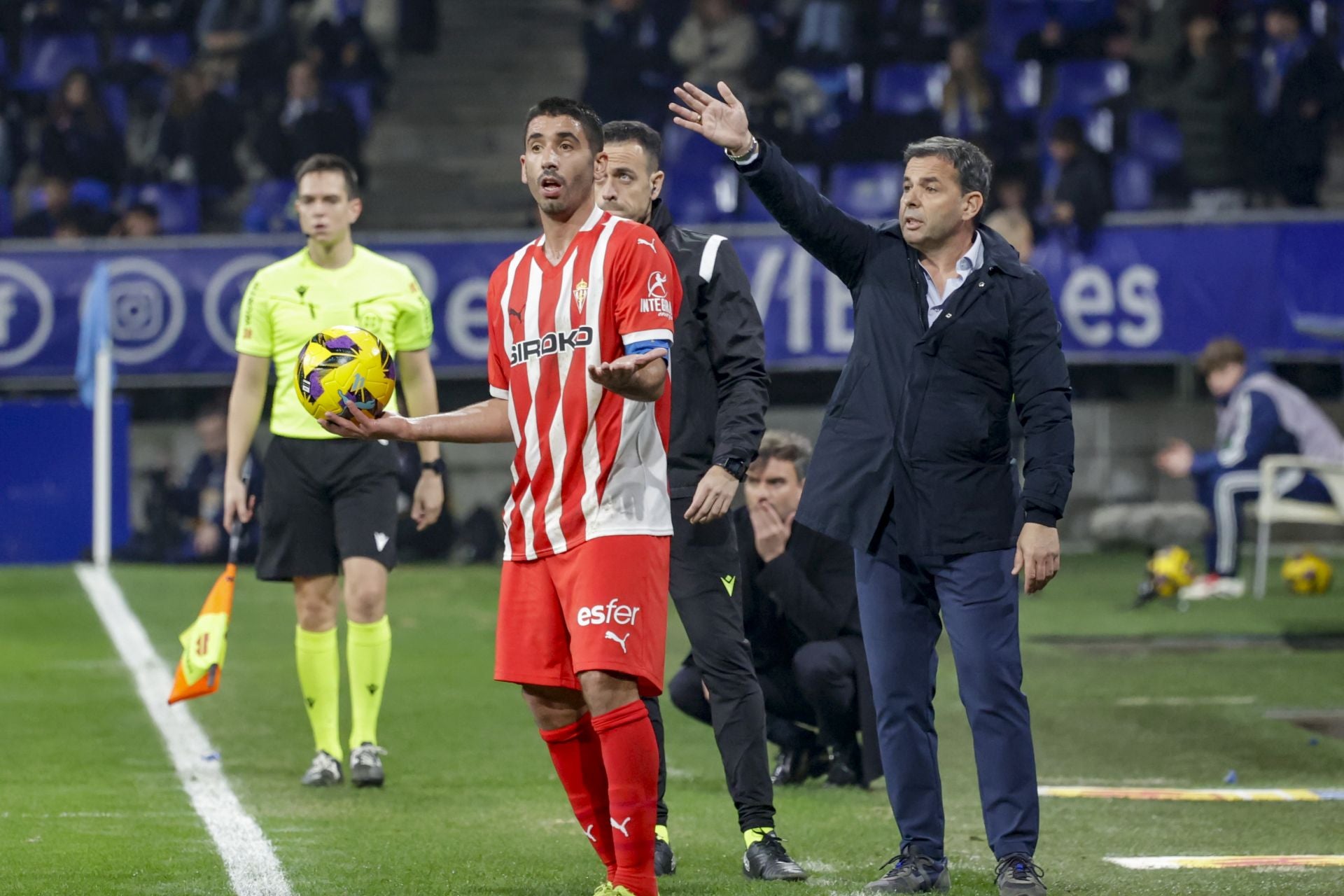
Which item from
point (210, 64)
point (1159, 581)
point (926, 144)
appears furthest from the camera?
point (210, 64)

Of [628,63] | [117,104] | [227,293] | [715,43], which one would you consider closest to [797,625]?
[227,293]

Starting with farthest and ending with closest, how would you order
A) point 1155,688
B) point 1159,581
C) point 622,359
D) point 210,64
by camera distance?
point 210,64 → point 1159,581 → point 1155,688 → point 622,359

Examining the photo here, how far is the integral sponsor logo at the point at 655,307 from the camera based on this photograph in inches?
186

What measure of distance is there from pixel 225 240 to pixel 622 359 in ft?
39.7

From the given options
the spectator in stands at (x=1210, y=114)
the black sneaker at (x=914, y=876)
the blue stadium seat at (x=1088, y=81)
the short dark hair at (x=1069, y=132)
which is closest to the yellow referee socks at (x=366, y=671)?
the black sneaker at (x=914, y=876)

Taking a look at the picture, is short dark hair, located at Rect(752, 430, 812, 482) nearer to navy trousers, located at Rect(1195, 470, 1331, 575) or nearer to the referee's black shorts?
the referee's black shorts

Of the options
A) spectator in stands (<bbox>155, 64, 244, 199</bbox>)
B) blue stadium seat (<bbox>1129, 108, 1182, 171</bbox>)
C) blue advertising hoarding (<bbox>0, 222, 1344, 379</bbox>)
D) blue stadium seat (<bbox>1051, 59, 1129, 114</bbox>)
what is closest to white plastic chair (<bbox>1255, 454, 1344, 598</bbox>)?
blue advertising hoarding (<bbox>0, 222, 1344, 379</bbox>)

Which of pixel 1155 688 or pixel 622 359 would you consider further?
pixel 1155 688

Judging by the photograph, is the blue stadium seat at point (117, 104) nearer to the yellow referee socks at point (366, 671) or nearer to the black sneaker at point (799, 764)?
the yellow referee socks at point (366, 671)

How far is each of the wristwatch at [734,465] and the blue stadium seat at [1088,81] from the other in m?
14.8

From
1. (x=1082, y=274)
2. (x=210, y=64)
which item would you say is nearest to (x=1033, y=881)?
(x=1082, y=274)

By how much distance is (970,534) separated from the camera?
520 cm

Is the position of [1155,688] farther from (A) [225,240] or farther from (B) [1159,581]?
(A) [225,240]

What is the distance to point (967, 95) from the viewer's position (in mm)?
18641
